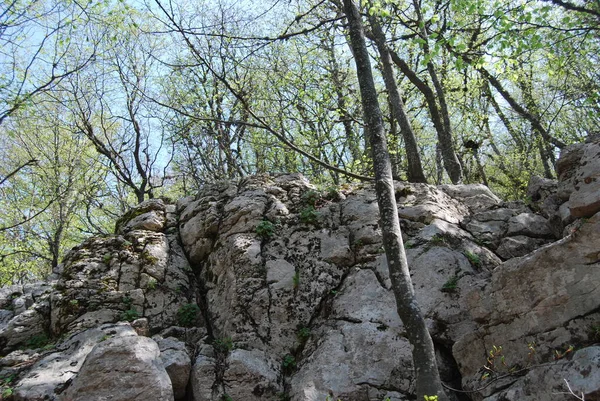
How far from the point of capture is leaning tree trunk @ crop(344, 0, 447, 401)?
16.4ft

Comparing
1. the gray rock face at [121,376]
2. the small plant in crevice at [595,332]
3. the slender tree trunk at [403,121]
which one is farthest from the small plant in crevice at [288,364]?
the slender tree trunk at [403,121]

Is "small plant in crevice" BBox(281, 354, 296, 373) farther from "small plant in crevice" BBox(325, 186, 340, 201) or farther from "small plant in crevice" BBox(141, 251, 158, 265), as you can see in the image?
"small plant in crevice" BBox(325, 186, 340, 201)

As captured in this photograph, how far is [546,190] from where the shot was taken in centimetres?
892

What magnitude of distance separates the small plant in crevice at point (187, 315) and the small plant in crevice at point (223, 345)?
933 mm

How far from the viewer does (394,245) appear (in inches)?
225

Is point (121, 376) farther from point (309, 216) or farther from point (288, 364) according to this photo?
point (309, 216)

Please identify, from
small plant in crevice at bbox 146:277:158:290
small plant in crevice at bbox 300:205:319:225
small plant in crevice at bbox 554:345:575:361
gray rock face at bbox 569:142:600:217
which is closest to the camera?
small plant in crevice at bbox 554:345:575:361

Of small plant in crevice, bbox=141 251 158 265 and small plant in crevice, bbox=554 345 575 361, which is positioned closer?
small plant in crevice, bbox=554 345 575 361

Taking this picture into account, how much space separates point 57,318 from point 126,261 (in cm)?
169

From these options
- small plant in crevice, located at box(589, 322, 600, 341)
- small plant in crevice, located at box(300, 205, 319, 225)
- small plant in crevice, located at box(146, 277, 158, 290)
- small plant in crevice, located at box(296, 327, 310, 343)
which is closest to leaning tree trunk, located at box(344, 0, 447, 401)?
small plant in crevice, located at box(589, 322, 600, 341)

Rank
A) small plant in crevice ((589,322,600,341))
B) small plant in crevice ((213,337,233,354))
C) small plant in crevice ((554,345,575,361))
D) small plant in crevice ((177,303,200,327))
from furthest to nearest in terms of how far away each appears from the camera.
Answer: small plant in crevice ((177,303,200,327)) → small plant in crevice ((213,337,233,354)) → small plant in crevice ((589,322,600,341)) → small plant in crevice ((554,345,575,361))

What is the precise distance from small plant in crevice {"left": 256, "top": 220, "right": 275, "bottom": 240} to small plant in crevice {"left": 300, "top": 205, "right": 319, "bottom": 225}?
710 millimetres

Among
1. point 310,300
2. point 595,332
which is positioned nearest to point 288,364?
point 310,300

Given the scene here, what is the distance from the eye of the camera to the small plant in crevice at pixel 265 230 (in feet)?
30.6
